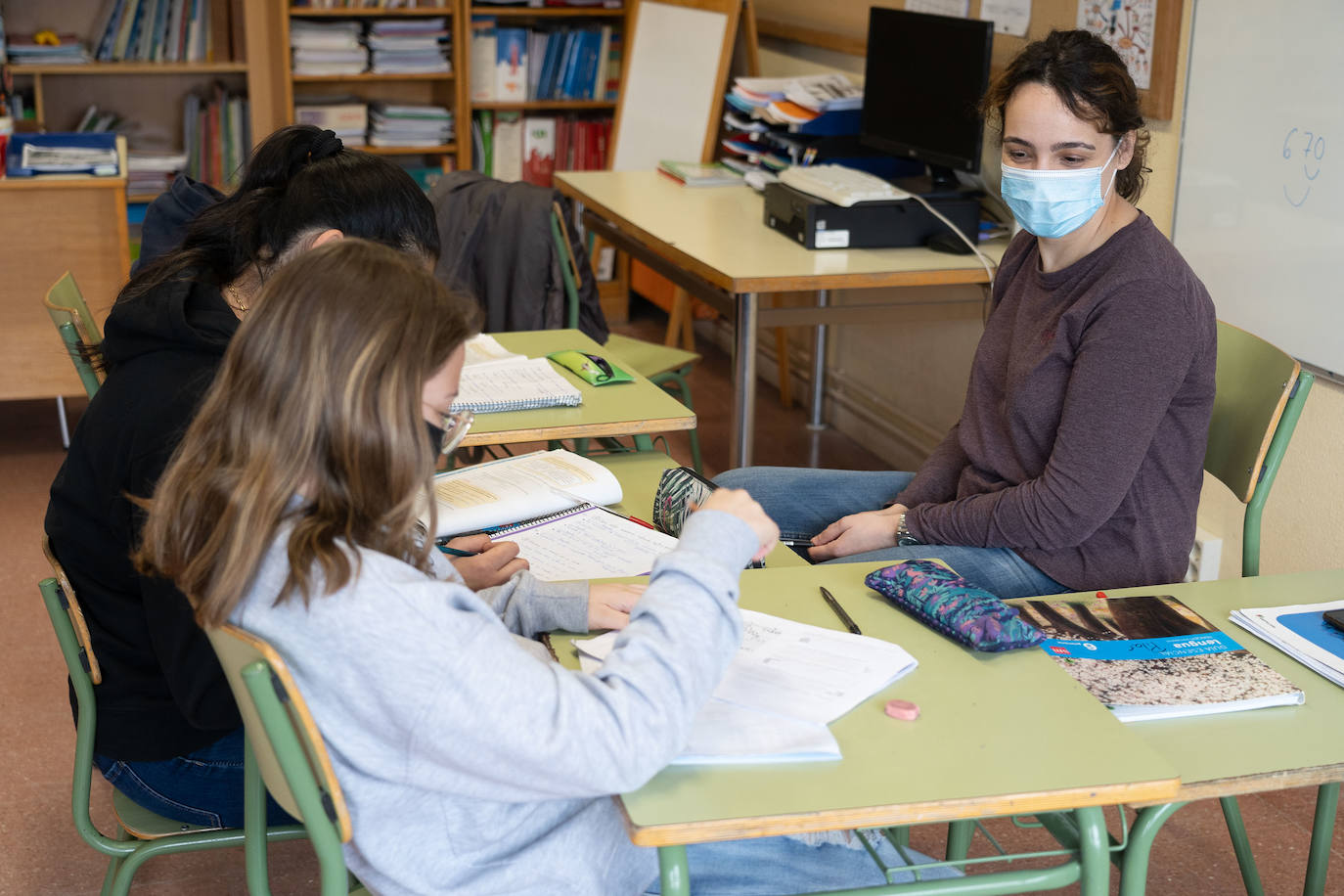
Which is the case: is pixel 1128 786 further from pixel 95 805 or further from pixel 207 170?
pixel 207 170

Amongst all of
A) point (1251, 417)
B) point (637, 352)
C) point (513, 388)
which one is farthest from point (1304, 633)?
point (637, 352)

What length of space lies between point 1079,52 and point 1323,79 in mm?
744

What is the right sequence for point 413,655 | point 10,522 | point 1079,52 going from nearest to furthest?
1. point 413,655
2. point 1079,52
3. point 10,522

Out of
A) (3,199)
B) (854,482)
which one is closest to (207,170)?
(3,199)

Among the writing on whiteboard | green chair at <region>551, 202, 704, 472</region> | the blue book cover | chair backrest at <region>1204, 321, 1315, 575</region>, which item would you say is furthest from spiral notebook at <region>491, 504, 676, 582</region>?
the blue book cover

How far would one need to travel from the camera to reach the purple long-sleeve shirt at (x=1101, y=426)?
168cm

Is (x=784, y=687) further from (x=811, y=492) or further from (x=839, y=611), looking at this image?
(x=811, y=492)

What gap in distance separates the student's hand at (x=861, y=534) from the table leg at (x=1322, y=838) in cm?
66

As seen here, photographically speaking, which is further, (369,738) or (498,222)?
(498,222)

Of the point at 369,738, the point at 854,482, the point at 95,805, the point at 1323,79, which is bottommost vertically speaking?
the point at 95,805

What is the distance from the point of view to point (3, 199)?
3562 mm

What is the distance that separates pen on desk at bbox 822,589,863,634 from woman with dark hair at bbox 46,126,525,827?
353 millimetres

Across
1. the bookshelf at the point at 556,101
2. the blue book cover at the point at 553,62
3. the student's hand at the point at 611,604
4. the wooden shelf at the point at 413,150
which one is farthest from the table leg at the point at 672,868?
the blue book cover at the point at 553,62

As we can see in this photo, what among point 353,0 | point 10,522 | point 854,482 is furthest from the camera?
point 353,0
